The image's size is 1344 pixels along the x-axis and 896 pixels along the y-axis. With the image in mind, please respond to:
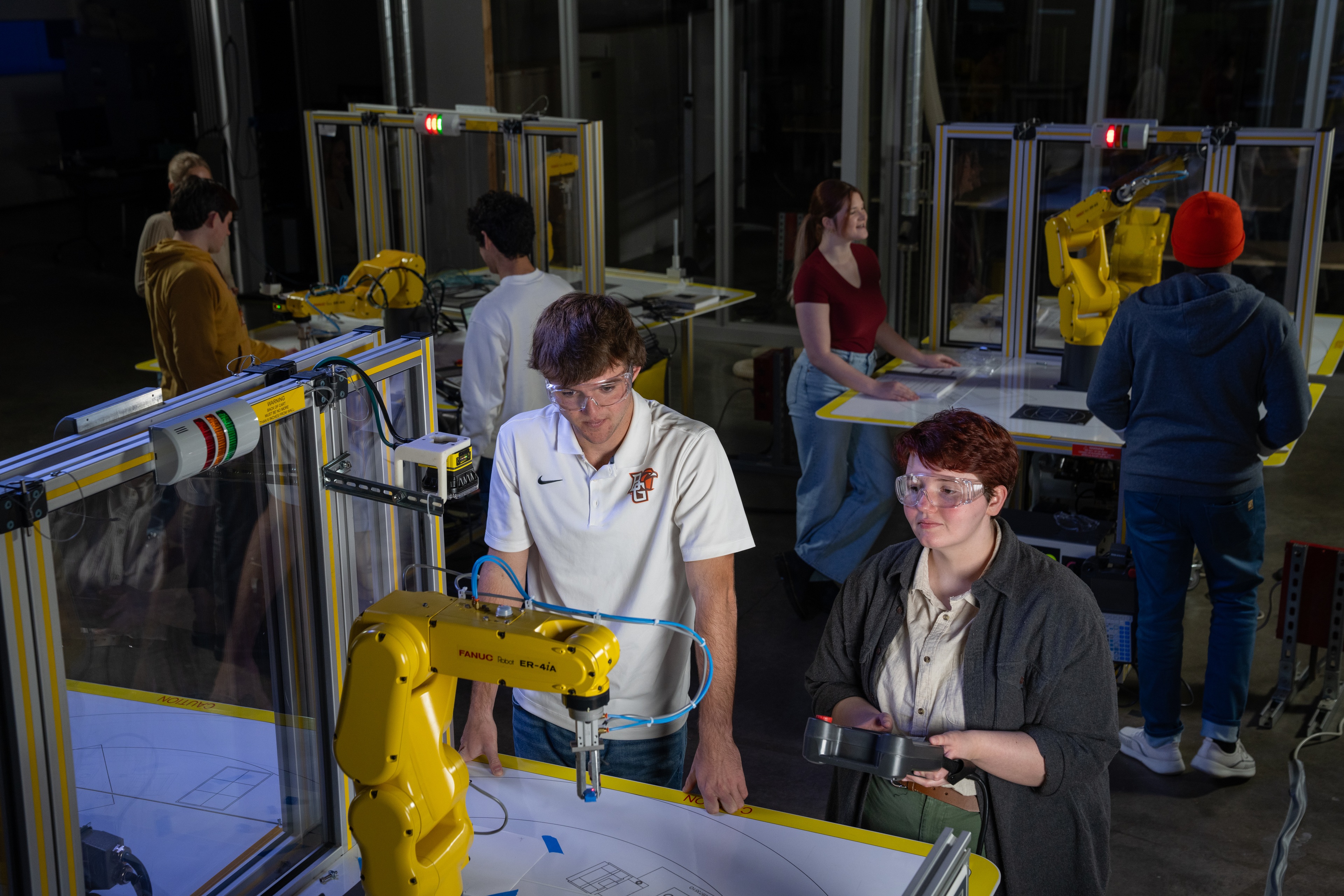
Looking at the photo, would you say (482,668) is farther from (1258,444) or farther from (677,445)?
(1258,444)

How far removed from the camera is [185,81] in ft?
30.7

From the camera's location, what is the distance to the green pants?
78.8 inches

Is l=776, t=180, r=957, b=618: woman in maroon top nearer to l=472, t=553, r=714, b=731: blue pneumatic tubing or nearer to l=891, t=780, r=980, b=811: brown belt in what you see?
l=472, t=553, r=714, b=731: blue pneumatic tubing

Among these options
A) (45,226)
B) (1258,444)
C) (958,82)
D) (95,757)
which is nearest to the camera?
(95,757)

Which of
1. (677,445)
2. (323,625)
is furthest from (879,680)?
(323,625)

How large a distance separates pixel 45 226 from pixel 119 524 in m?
8.90

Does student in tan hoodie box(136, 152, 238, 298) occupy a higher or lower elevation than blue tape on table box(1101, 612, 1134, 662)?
higher

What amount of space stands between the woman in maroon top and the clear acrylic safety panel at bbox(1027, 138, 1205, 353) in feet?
2.38

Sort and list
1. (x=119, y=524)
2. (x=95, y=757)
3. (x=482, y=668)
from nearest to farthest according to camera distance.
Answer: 1. (x=482, y=668)
2. (x=95, y=757)
3. (x=119, y=524)

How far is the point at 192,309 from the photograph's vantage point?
3533 mm

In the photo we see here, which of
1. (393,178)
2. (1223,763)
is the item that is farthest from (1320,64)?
(393,178)

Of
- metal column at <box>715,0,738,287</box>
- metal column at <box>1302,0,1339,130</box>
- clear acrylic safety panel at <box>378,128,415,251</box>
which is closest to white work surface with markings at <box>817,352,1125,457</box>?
clear acrylic safety panel at <box>378,128,415,251</box>

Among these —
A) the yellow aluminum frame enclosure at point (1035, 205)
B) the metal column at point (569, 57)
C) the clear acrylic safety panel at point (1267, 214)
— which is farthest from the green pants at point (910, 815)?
the metal column at point (569, 57)

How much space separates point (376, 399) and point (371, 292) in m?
3.03
